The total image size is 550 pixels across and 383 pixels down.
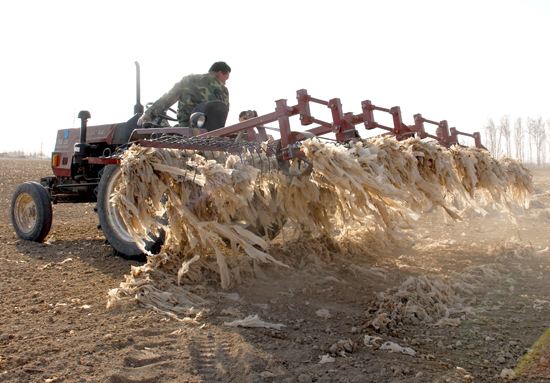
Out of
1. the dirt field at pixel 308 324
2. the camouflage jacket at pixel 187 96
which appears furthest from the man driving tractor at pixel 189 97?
the dirt field at pixel 308 324

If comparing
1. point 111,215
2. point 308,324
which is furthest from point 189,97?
point 308,324

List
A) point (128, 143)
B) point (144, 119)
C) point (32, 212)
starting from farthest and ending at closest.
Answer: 1. point (32, 212)
2. point (144, 119)
3. point (128, 143)

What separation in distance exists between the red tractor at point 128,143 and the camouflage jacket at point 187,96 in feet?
0.68

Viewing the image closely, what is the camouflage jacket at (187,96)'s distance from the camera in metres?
6.13

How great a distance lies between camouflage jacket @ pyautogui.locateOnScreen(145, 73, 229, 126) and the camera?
6.13 metres

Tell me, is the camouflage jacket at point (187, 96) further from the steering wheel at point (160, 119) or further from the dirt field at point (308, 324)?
the dirt field at point (308, 324)

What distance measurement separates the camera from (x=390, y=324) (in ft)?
10.7

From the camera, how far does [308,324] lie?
3365mm

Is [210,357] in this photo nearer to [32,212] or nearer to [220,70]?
[220,70]

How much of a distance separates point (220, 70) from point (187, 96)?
546 mm

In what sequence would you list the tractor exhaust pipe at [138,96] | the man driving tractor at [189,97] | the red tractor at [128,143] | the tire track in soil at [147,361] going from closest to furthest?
the tire track in soil at [147,361] < the red tractor at [128,143] < the man driving tractor at [189,97] < the tractor exhaust pipe at [138,96]

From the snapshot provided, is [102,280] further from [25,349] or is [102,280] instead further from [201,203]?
[25,349]

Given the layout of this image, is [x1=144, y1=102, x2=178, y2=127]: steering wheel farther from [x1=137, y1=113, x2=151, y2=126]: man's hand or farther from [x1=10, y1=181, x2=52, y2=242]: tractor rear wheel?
[x1=10, y1=181, x2=52, y2=242]: tractor rear wheel

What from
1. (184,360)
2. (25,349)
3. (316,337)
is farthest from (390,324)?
(25,349)
